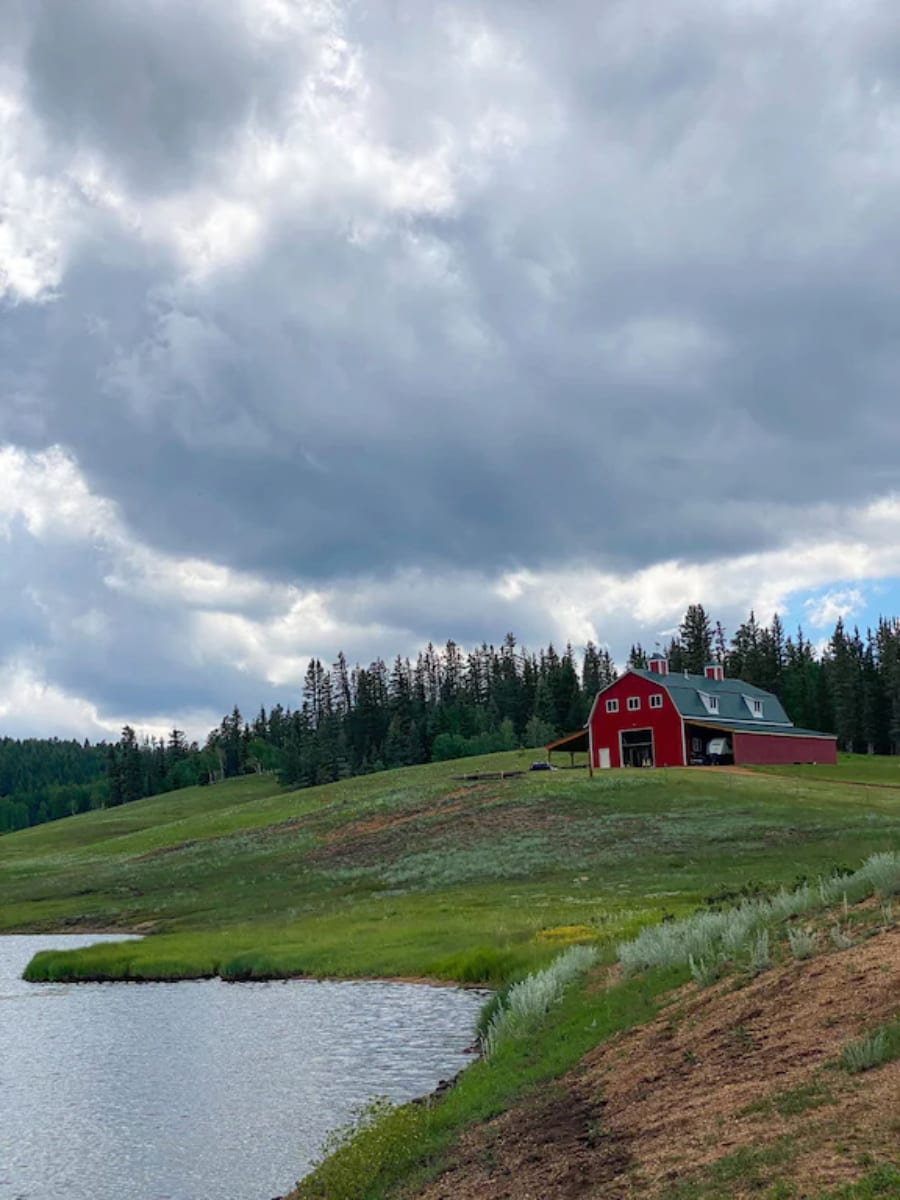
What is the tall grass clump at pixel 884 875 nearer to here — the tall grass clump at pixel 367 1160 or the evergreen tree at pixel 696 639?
the tall grass clump at pixel 367 1160

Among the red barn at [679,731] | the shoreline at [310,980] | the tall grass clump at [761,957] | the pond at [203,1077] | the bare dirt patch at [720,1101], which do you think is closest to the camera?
the bare dirt patch at [720,1101]

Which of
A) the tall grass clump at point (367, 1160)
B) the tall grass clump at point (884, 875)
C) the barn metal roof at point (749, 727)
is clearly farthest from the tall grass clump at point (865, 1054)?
the barn metal roof at point (749, 727)

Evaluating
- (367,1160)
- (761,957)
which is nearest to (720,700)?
(761,957)

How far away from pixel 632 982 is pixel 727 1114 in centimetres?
969

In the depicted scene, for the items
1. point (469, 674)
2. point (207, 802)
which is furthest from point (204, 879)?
point (469, 674)

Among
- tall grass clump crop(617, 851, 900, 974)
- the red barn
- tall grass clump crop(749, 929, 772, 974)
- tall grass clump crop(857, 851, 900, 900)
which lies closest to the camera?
tall grass clump crop(749, 929, 772, 974)

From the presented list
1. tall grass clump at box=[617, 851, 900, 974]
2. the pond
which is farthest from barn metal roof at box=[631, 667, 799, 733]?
tall grass clump at box=[617, 851, 900, 974]

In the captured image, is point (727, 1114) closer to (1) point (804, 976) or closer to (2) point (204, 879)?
(1) point (804, 976)

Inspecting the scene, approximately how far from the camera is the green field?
38.3m

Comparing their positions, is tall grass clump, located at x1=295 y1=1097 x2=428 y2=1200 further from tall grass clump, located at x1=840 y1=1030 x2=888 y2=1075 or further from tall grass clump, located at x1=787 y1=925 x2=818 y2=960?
tall grass clump, located at x1=840 y1=1030 x2=888 y2=1075

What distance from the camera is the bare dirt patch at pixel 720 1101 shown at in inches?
374

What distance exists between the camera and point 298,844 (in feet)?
234

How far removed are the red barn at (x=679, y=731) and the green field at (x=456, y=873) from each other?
221 inches

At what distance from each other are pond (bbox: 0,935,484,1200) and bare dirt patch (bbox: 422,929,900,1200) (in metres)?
4.90
